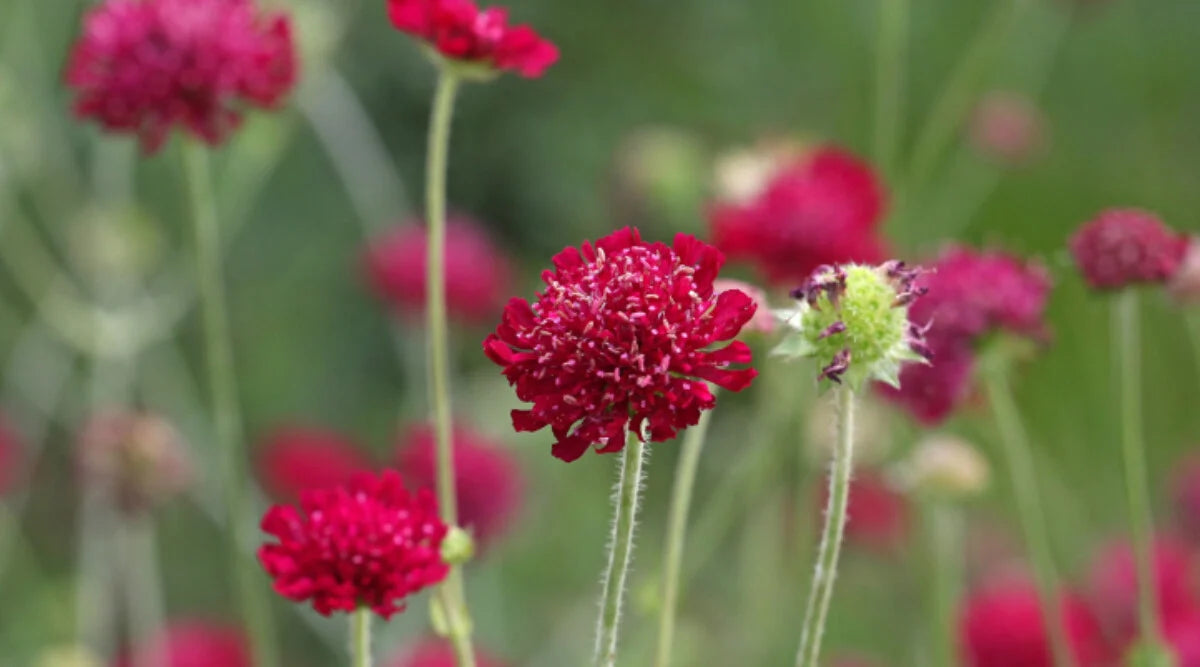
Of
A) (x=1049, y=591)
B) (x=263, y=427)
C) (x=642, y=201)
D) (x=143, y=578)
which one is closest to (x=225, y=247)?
(x=263, y=427)

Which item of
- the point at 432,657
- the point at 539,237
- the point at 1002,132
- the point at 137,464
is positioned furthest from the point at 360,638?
the point at 539,237

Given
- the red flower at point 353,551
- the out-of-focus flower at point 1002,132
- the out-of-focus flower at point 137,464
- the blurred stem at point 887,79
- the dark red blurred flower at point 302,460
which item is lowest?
the red flower at point 353,551

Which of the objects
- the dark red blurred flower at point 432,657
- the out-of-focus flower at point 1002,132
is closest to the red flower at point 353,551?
the dark red blurred flower at point 432,657

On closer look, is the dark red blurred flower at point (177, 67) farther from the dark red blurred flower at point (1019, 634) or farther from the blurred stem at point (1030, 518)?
the dark red blurred flower at point (1019, 634)

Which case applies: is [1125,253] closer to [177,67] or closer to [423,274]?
[177,67]

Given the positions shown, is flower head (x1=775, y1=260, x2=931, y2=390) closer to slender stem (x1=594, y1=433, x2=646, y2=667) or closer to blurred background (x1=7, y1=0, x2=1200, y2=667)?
slender stem (x1=594, y1=433, x2=646, y2=667)
